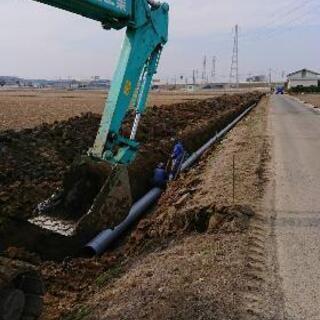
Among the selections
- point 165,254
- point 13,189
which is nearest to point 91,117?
point 13,189

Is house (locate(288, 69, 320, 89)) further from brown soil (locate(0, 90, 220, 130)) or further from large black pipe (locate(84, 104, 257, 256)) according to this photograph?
large black pipe (locate(84, 104, 257, 256))

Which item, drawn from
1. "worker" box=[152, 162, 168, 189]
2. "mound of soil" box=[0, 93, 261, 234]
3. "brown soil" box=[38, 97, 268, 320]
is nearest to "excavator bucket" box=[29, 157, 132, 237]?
"mound of soil" box=[0, 93, 261, 234]

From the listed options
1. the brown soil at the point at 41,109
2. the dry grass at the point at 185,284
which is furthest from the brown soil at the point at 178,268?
the brown soil at the point at 41,109

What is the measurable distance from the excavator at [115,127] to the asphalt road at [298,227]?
104 inches

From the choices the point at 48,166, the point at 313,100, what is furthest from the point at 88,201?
the point at 313,100

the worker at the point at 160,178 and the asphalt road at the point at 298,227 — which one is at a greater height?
the asphalt road at the point at 298,227

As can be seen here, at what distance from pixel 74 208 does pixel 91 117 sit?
13692mm

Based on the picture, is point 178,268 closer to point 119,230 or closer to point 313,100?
point 119,230

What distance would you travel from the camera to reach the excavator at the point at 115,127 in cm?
838

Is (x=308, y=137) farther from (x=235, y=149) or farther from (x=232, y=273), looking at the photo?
(x=232, y=273)

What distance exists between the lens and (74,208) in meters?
8.89

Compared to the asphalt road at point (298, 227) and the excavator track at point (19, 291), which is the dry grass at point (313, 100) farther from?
the excavator track at point (19, 291)

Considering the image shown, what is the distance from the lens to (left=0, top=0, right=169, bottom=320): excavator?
8375 millimetres

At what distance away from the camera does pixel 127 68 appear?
898 cm
